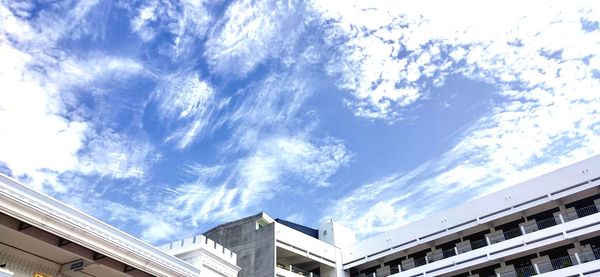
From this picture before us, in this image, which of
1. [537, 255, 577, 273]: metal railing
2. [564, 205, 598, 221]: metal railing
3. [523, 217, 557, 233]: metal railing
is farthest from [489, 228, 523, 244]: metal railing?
[564, 205, 598, 221]: metal railing

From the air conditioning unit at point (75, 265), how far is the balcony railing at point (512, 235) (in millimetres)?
28366

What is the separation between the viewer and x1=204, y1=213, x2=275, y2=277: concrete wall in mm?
38656

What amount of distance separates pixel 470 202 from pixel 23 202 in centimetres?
3200

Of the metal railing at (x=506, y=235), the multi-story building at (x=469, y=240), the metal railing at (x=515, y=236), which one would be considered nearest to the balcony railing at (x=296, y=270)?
the multi-story building at (x=469, y=240)

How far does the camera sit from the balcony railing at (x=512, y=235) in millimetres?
32250

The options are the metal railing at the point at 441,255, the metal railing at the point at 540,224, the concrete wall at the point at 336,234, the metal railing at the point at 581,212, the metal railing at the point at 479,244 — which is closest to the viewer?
the metal railing at the point at 581,212

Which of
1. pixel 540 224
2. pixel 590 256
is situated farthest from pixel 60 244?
pixel 540 224

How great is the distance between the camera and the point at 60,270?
55.0 ft

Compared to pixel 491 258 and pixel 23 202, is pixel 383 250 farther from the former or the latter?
pixel 23 202

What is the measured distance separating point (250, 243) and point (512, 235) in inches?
830

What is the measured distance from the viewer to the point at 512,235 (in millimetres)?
35156

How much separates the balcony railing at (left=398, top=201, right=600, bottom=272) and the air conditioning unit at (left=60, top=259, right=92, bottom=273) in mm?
28366

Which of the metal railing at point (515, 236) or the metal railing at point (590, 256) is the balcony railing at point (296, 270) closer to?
the metal railing at point (515, 236)

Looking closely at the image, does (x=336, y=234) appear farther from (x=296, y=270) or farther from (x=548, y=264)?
(x=548, y=264)
